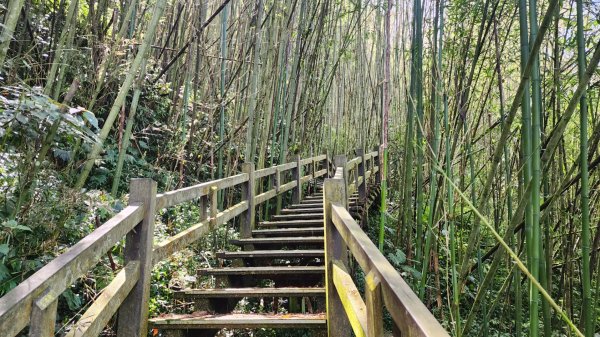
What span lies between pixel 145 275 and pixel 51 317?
90 cm

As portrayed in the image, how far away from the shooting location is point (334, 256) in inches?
83.0

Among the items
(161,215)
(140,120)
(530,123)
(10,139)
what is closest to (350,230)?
(530,123)

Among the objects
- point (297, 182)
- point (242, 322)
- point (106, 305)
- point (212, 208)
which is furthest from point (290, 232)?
point (106, 305)

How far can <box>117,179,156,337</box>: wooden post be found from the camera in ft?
6.79

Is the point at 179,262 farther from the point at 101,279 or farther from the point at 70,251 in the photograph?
the point at 70,251

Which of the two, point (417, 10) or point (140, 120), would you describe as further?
point (140, 120)

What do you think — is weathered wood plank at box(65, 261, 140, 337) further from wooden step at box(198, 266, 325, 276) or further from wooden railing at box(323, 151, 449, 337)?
wooden step at box(198, 266, 325, 276)

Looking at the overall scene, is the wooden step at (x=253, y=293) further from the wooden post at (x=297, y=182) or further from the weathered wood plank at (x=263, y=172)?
the wooden post at (x=297, y=182)

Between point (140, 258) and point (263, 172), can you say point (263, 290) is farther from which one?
point (263, 172)

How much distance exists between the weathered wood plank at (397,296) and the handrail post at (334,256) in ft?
1.67

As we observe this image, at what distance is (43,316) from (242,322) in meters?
1.31

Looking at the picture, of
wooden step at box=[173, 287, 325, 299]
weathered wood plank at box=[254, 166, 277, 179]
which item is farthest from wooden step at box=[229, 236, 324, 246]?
wooden step at box=[173, 287, 325, 299]

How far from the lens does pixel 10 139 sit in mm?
2555

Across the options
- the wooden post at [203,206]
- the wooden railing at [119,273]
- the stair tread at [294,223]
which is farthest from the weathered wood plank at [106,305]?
the stair tread at [294,223]
